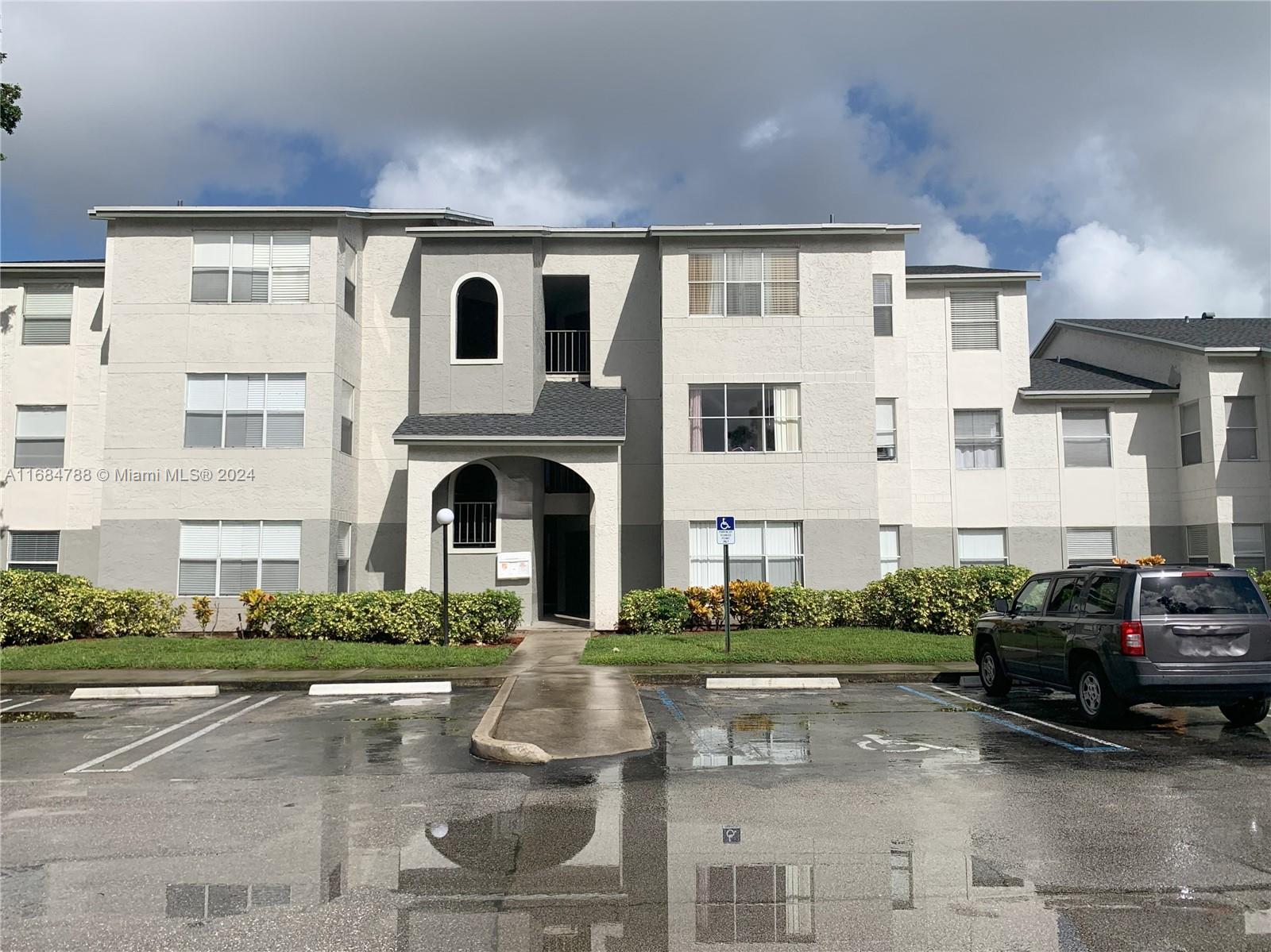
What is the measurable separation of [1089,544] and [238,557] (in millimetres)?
20755

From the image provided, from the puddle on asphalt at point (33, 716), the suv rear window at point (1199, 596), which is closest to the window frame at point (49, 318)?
the puddle on asphalt at point (33, 716)

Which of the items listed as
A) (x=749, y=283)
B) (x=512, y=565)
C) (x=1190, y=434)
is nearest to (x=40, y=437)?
(x=512, y=565)

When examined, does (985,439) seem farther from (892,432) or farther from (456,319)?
(456,319)

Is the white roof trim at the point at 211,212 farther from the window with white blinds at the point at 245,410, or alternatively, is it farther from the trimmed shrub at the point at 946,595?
the trimmed shrub at the point at 946,595

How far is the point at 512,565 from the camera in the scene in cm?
2127

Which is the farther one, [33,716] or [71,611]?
[71,611]

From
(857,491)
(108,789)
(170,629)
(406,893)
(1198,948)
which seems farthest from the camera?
(857,491)

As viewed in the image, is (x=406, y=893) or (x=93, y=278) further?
(x=93, y=278)

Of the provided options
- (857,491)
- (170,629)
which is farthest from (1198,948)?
(170,629)

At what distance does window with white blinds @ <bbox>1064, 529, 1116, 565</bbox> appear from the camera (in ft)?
79.8

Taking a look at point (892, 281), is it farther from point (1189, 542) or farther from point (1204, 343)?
point (1189, 542)

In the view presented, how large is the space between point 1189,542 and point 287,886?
24.4 meters

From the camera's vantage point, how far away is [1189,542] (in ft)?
78.6

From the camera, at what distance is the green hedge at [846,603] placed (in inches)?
759
